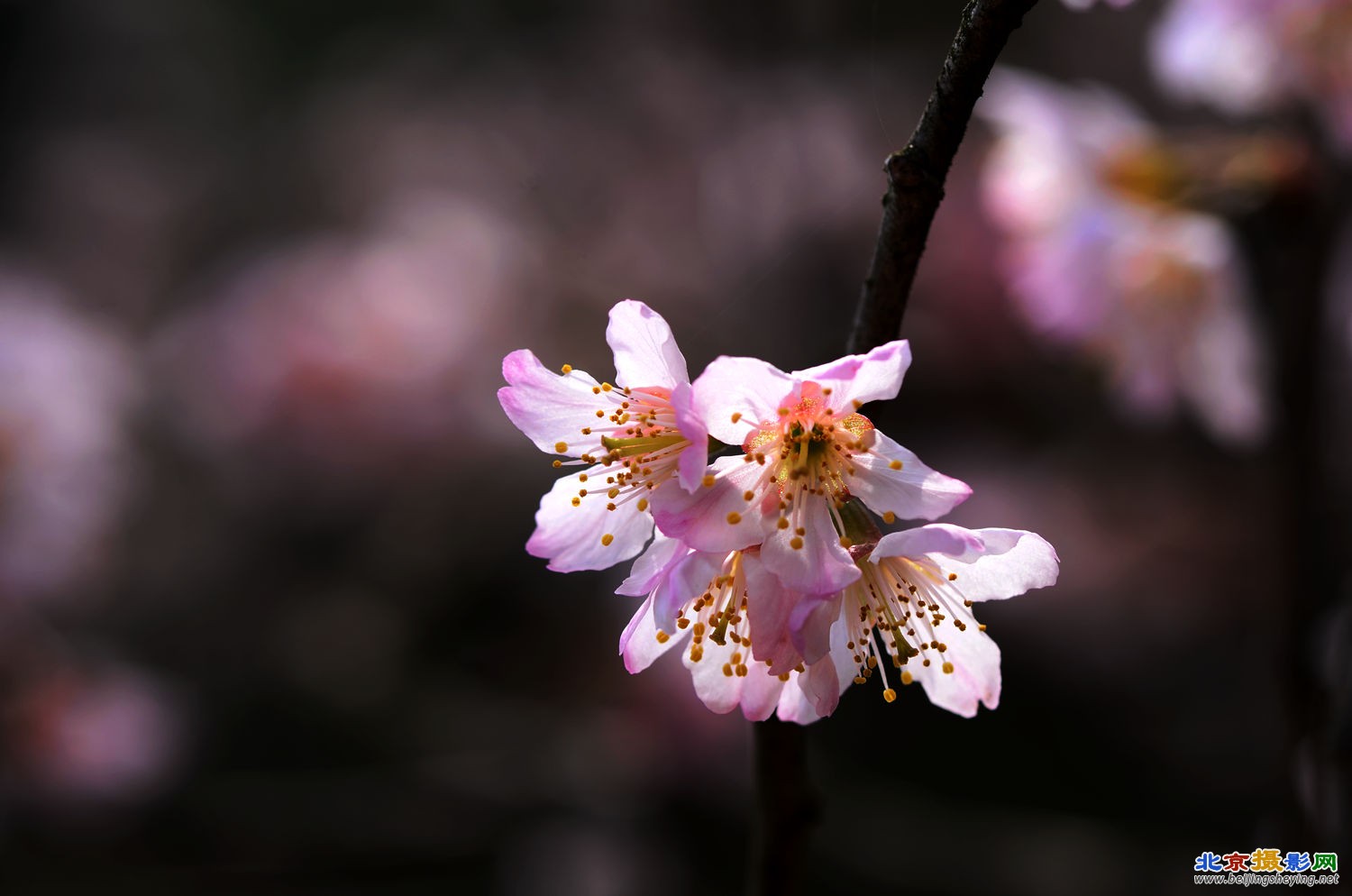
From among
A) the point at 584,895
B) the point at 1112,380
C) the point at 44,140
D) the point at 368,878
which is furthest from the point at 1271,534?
the point at 44,140

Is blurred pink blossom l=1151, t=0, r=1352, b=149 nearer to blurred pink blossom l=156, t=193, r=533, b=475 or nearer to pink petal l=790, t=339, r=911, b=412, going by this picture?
pink petal l=790, t=339, r=911, b=412

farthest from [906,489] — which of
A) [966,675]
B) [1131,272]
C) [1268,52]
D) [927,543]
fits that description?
[1268,52]

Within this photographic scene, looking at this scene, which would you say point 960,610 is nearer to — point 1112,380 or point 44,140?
point 1112,380

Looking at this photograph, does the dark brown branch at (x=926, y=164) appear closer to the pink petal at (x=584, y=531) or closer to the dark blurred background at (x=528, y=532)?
the pink petal at (x=584, y=531)

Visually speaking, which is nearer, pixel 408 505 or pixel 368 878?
pixel 368 878

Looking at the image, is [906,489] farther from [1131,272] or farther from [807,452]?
[1131,272]

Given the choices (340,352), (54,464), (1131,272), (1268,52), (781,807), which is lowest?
(781,807)

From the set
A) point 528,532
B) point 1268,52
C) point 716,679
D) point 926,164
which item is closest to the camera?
point 926,164
